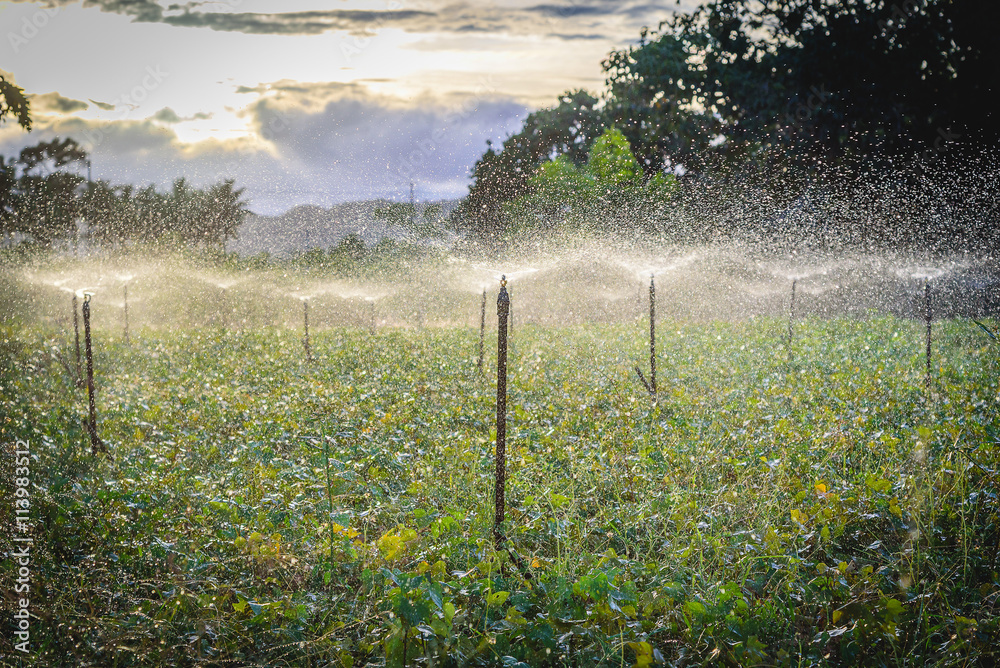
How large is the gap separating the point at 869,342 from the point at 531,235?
17.1 metres

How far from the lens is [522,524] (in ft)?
14.5

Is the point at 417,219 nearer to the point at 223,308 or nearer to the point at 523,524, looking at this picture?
the point at 223,308

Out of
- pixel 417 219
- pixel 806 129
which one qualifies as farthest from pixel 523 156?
pixel 806 129

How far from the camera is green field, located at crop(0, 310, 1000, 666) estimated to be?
119 inches

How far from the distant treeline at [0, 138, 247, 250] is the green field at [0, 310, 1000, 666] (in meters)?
8.80

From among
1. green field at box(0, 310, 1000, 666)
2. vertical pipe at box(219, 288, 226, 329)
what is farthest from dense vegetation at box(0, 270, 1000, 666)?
vertical pipe at box(219, 288, 226, 329)

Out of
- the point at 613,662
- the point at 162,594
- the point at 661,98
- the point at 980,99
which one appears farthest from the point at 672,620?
the point at 661,98

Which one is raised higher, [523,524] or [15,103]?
[15,103]

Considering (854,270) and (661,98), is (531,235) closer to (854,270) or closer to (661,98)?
(661,98)

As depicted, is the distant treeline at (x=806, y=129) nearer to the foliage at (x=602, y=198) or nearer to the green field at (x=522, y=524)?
the foliage at (x=602, y=198)

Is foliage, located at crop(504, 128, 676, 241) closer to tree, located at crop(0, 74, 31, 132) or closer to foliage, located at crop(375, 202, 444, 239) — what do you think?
foliage, located at crop(375, 202, 444, 239)

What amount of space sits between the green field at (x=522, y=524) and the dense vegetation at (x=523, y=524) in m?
0.02

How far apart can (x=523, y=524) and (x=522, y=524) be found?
8cm

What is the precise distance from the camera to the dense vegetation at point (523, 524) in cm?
304
